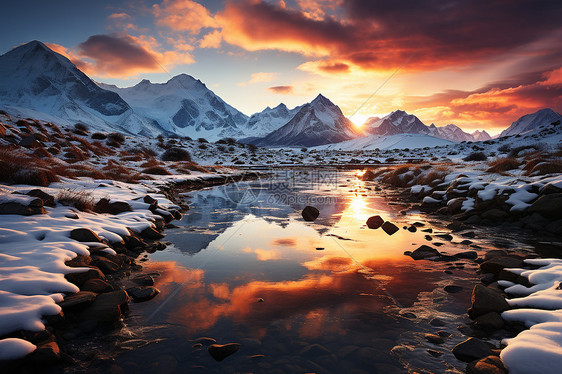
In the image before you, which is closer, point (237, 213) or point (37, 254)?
point (37, 254)

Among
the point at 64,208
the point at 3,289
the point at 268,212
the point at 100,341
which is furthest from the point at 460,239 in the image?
the point at 64,208

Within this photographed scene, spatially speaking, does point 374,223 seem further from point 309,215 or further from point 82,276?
point 82,276

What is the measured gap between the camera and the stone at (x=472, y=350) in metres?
3.81

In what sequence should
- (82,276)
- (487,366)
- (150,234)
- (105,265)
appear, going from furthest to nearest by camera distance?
(150,234)
(105,265)
(82,276)
(487,366)

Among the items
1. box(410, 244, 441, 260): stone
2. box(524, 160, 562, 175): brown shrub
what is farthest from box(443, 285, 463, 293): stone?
box(524, 160, 562, 175): brown shrub

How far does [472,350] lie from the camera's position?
12.7ft

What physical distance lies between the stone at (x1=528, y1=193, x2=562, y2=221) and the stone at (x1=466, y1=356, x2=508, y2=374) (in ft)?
31.4

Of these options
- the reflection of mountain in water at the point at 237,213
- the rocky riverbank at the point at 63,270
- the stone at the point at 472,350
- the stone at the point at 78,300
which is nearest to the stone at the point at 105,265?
the rocky riverbank at the point at 63,270

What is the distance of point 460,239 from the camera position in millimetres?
9516

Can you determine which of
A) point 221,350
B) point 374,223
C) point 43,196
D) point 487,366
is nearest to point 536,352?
point 487,366

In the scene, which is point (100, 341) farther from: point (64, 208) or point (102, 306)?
point (64, 208)

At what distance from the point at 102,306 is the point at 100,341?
690 mm

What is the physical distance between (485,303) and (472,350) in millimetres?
1298

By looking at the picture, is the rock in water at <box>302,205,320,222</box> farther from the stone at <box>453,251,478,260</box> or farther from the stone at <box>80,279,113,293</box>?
the stone at <box>80,279,113,293</box>
